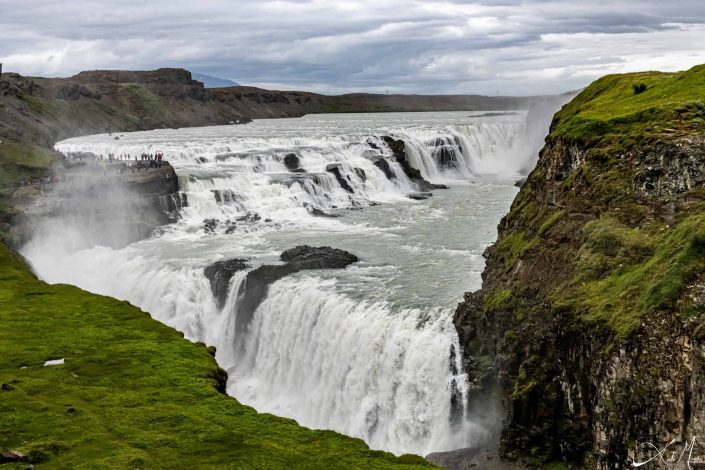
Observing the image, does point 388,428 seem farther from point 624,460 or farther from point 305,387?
point 624,460

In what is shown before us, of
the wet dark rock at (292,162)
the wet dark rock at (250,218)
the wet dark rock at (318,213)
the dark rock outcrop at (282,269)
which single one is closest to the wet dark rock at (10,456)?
the dark rock outcrop at (282,269)

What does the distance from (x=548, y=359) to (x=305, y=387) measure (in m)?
11.5

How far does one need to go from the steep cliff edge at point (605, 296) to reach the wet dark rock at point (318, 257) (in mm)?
8978

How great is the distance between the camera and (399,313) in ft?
91.0

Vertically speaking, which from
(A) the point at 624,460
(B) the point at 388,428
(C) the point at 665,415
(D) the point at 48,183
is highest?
(D) the point at 48,183

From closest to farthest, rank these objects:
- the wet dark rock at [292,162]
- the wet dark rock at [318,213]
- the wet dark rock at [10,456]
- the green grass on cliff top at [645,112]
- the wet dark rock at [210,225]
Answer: the wet dark rock at [10,456]
the green grass on cliff top at [645,112]
the wet dark rock at [210,225]
the wet dark rock at [318,213]
the wet dark rock at [292,162]

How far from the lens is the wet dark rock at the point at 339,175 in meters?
58.5

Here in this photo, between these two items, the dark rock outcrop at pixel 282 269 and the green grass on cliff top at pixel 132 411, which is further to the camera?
the dark rock outcrop at pixel 282 269

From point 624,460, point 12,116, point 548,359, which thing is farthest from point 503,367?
point 12,116

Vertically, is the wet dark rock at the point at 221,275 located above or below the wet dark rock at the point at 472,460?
above

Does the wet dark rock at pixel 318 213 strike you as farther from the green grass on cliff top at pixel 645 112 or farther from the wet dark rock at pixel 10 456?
the wet dark rock at pixel 10 456

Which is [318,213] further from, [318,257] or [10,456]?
[10,456]

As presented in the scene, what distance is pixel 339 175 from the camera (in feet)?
195

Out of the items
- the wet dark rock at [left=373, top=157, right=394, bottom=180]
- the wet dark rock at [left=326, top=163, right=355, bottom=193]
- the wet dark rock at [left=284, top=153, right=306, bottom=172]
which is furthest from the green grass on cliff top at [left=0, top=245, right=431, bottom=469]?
the wet dark rock at [left=373, top=157, right=394, bottom=180]
